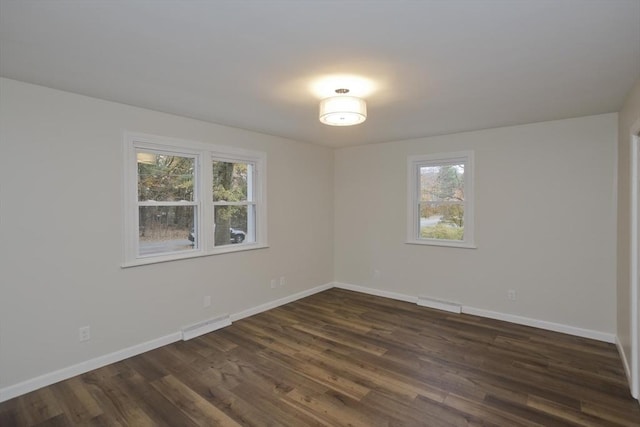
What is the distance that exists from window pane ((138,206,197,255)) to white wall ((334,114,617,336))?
2.80 m

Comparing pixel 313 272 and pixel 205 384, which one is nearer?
pixel 205 384

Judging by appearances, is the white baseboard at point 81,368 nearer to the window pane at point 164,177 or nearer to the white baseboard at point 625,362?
the window pane at point 164,177

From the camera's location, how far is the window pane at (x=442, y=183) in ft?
14.9

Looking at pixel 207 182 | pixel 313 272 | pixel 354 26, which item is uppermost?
pixel 354 26

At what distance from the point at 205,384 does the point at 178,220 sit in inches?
69.1

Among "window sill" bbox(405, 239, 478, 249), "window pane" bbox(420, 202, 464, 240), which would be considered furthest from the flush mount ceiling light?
"window sill" bbox(405, 239, 478, 249)

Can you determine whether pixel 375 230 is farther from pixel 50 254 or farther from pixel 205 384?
→ pixel 50 254

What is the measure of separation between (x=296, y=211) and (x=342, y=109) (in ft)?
8.12

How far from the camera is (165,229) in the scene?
11.7ft

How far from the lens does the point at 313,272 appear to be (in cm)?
536

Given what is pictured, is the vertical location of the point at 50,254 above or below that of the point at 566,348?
above

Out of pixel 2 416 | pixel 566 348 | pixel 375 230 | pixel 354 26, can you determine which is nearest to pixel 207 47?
pixel 354 26

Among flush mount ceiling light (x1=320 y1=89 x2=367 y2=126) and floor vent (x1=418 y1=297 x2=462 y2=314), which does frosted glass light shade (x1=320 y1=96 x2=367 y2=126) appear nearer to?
flush mount ceiling light (x1=320 y1=89 x2=367 y2=126)

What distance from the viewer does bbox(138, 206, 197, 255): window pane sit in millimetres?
3400
